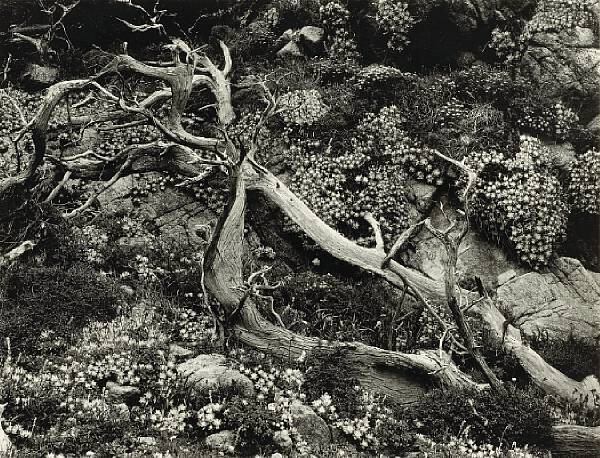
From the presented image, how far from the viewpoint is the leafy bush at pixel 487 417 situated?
9.09 meters

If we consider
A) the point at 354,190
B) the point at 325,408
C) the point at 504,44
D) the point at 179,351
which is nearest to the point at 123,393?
the point at 179,351

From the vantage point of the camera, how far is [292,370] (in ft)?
32.4

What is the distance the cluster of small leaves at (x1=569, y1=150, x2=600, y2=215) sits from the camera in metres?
14.4

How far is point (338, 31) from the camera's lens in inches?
727

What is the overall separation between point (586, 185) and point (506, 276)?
2.90 metres

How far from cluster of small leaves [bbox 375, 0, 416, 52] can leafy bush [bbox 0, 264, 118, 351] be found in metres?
10.7

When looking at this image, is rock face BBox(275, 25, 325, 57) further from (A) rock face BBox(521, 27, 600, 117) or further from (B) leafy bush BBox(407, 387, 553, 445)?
(B) leafy bush BBox(407, 387, 553, 445)

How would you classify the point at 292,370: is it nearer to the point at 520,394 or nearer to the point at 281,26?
the point at 520,394

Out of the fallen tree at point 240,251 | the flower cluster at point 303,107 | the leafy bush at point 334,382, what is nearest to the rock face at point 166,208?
the fallen tree at point 240,251

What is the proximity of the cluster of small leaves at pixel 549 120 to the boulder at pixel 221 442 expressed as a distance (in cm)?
1088

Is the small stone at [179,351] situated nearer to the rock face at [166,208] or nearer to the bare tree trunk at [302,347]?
the bare tree trunk at [302,347]

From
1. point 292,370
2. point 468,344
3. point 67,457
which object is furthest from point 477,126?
point 67,457

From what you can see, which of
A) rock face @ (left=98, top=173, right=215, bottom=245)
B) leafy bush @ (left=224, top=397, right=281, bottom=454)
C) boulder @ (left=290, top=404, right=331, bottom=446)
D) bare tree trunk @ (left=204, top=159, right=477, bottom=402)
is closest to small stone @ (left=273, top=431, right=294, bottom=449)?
leafy bush @ (left=224, top=397, right=281, bottom=454)

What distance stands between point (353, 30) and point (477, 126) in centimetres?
544
